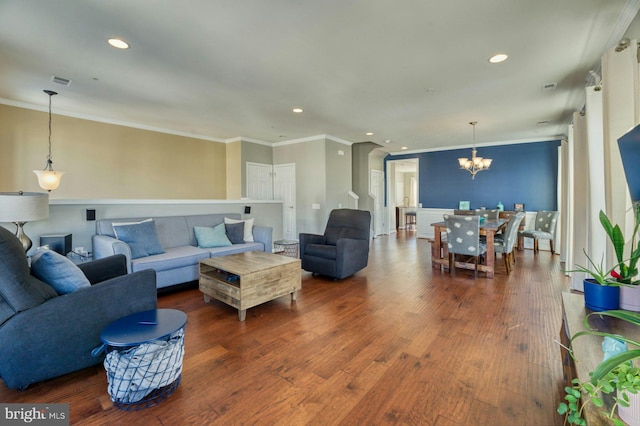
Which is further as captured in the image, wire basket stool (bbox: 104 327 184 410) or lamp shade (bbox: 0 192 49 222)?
lamp shade (bbox: 0 192 49 222)

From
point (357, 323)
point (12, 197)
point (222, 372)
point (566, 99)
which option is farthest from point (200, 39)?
point (566, 99)

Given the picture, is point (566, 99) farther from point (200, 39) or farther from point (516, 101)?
point (200, 39)

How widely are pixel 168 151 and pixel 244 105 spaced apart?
8.84 ft

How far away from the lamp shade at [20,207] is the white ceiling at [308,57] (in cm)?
147

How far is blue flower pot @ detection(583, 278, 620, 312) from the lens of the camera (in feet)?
5.07

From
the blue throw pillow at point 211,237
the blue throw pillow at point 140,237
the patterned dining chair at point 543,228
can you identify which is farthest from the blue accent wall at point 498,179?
the blue throw pillow at point 140,237

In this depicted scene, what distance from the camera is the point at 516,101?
168 inches

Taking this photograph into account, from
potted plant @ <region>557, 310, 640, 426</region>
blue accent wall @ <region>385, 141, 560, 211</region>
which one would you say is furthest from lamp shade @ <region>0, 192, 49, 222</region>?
blue accent wall @ <region>385, 141, 560, 211</region>

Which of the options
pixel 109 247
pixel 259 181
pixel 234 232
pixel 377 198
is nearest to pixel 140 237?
pixel 109 247

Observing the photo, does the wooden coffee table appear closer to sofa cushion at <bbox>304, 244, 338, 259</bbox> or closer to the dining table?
sofa cushion at <bbox>304, 244, 338, 259</bbox>

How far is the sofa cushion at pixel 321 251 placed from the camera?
4035 mm

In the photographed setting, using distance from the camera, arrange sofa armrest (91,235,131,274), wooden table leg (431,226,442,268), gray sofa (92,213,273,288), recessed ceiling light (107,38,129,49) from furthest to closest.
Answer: wooden table leg (431,226,442,268)
gray sofa (92,213,273,288)
sofa armrest (91,235,131,274)
recessed ceiling light (107,38,129,49)

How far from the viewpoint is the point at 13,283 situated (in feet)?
5.18

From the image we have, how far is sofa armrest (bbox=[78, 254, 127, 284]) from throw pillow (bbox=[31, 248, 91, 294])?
1.71 ft
